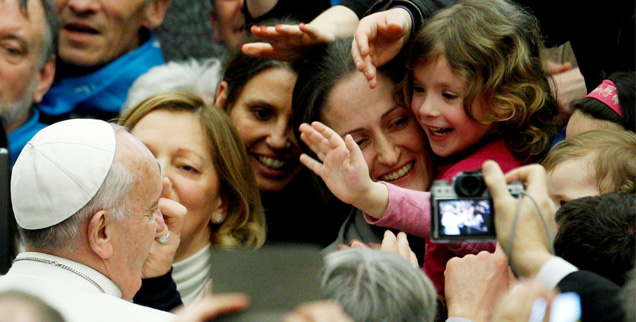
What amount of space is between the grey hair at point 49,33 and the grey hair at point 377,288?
6.47ft


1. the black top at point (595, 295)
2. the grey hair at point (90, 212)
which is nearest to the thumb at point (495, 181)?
the black top at point (595, 295)

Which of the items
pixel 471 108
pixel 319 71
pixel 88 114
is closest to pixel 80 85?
pixel 88 114

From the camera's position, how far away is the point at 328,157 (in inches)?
102

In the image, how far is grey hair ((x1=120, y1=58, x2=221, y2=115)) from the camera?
3514mm

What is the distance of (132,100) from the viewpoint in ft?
11.5

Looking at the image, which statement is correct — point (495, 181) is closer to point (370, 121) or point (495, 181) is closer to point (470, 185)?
point (470, 185)

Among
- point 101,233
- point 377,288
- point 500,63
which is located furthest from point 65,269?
point 500,63

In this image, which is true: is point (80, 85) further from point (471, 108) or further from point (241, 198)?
point (471, 108)

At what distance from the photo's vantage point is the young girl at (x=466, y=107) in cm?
264

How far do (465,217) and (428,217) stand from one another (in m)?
0.74

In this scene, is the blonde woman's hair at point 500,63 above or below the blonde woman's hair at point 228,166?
above

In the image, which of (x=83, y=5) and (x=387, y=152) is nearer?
(x=387, y=152)

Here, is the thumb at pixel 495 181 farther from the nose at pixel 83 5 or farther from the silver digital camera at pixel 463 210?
the nose at pixel 83 5

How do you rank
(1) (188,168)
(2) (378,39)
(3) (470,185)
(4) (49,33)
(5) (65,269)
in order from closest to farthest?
(3) (470,185)
(5) (65,269)
(2) (378,39)
(1) (188,168)
(4) (49,33)
